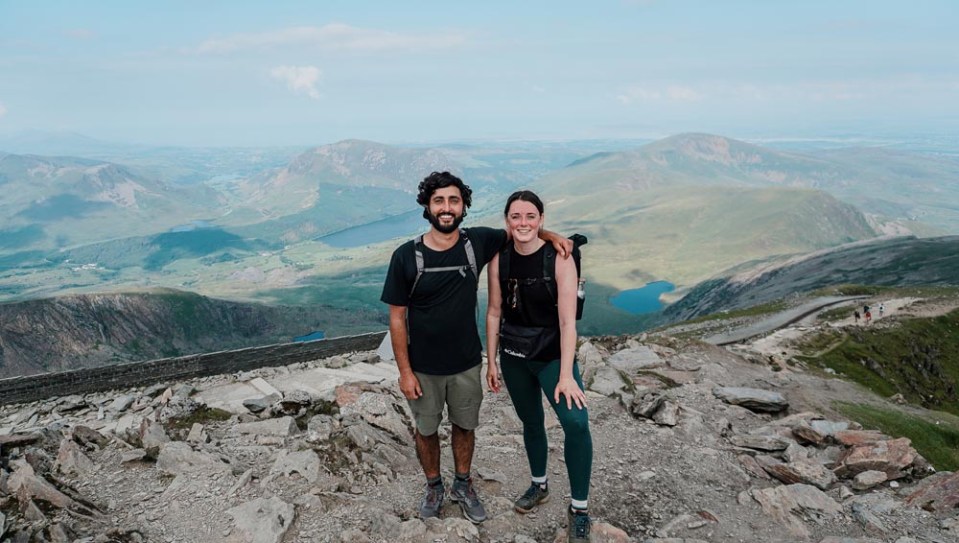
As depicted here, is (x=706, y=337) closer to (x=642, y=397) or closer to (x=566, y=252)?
(x=642, y=397)

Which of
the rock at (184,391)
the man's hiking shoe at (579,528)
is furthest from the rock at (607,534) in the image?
the rock at (184,391)

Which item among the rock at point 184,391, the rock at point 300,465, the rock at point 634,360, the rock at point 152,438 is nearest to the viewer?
the rock at point 300,465

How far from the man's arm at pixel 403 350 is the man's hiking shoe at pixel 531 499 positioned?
2233 millimetres

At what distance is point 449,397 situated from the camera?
685cm

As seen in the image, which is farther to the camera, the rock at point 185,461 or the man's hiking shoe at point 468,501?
the rock at point 185,461

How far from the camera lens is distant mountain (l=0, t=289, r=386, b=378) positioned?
87.9 meters

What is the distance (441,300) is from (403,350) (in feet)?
2.58

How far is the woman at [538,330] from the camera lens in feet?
20.4

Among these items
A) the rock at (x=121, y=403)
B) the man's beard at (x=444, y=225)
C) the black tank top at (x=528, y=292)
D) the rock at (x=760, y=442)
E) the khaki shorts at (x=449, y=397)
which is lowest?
the rock at (x=121, y=403)

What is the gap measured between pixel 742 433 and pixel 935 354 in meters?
37.2

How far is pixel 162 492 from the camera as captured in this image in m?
8.25

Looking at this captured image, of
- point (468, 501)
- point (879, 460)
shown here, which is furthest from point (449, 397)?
point (879, 460)

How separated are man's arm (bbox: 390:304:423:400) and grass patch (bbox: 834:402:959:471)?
16.7m

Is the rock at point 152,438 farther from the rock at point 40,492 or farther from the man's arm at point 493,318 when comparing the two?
the man's arm at point 493,318
